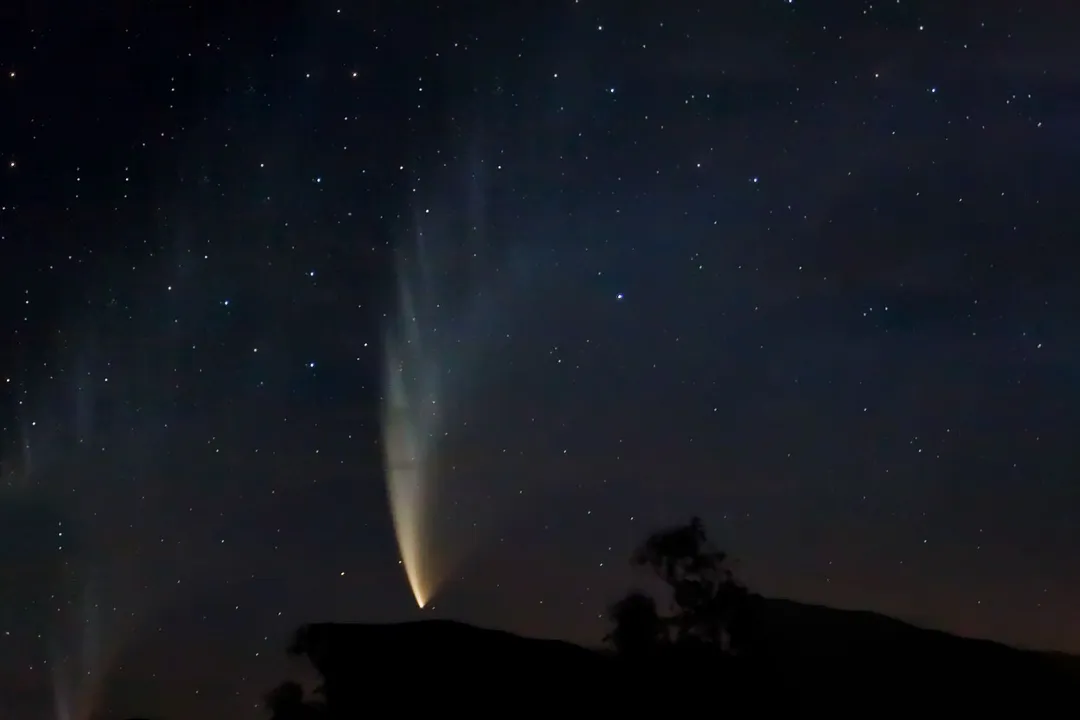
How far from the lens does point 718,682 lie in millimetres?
17453

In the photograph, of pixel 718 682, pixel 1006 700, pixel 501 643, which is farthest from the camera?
pixel 1006 700

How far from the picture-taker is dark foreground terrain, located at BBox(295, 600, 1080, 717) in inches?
613

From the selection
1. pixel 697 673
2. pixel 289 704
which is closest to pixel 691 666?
pixel 697 673

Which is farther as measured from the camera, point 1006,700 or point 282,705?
point 1006,700

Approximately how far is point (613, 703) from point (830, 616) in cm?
848

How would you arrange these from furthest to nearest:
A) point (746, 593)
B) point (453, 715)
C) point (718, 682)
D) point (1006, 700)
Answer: point (1006, 700)
point (746, 593)
point (718, 682)
point (453, 715)

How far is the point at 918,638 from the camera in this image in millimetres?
22562

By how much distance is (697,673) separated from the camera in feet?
57.0

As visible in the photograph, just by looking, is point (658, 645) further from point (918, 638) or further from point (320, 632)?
point (918, 638)

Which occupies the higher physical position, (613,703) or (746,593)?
(746,593)

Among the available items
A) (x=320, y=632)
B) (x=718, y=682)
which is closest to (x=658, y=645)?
(x=718, y=682)

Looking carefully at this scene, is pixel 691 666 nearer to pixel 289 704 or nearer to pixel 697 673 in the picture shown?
pixel 697 673

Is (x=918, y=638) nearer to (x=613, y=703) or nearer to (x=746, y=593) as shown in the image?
(x=746, y=593)

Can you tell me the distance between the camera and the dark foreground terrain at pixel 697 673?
51.1 ft
